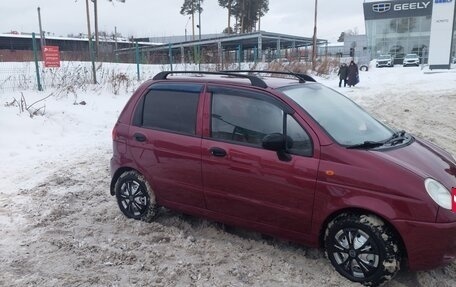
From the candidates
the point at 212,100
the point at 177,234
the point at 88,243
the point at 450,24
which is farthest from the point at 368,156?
the point at 450,24

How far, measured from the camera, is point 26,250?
443 centimetres

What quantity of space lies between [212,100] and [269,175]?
1.03m

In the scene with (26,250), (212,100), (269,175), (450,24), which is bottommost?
(26,250)

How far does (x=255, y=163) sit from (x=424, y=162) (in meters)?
1.43

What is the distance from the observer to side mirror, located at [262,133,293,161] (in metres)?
3.84

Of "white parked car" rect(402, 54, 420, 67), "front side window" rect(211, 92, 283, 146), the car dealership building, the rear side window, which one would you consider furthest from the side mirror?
the car dealership building

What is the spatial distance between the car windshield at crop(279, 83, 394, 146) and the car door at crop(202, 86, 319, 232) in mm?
232

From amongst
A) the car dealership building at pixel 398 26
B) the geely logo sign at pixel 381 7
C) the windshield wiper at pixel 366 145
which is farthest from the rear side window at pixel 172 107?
the geely logo sign at pixel 381 7

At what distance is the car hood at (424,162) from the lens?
3.54 m

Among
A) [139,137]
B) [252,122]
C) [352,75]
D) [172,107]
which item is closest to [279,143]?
[252,122]

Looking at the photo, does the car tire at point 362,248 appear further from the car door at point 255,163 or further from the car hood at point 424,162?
the car hood at point 424,162

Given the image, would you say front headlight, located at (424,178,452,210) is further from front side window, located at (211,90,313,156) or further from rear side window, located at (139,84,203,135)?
rear side window, located at (139,84,203,135)

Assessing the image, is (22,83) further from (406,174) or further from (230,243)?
(406,174)

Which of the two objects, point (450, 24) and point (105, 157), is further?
point (450, 24)
